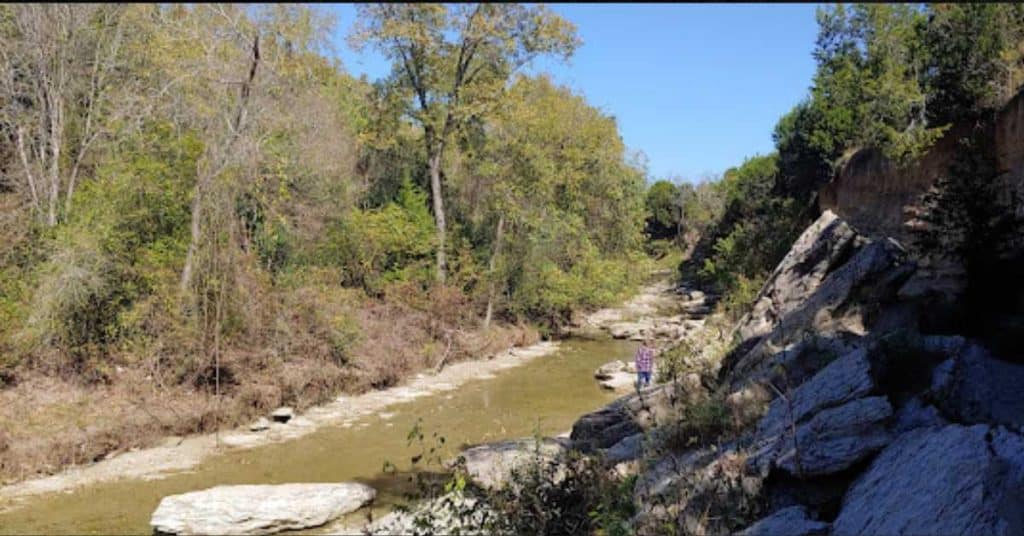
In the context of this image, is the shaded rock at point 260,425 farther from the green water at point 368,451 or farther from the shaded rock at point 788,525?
the shaded rock at point 788,525

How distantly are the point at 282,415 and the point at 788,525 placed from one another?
39.2 ft

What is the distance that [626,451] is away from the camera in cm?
779

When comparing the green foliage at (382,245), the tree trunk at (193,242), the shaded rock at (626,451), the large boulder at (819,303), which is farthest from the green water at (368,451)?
the green foliage at (382,245)

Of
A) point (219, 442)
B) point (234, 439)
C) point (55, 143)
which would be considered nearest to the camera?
point (219, 442)

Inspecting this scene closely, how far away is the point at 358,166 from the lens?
24.2 m

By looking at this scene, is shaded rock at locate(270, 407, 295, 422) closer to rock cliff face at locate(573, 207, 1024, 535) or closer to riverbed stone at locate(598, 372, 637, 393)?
riverbed stone at locate(598, 372, 637, 393)

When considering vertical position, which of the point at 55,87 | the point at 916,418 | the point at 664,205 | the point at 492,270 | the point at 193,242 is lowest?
the point at 916,418

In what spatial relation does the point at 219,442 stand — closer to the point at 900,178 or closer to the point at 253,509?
the point at 253,509

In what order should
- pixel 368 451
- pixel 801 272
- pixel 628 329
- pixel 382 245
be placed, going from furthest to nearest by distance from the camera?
pixel 628 329
pixel 382 245
pixel 368 451
pixel 801 272

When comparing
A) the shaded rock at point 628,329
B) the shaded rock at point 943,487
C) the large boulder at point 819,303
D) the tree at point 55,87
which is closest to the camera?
the shaded rock at point 943,487

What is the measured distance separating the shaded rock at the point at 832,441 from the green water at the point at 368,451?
7.22 feet

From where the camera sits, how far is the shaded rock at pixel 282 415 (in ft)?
46.0

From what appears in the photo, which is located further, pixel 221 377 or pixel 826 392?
pixel 221 377

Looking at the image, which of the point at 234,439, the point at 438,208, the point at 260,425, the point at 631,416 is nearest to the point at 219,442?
the point at 234,439
